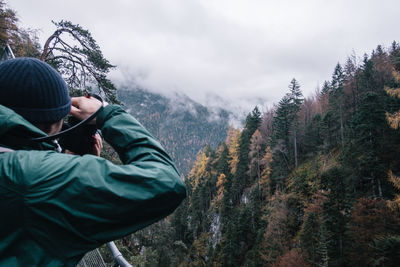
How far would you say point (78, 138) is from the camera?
122 cm

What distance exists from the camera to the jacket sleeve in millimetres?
381

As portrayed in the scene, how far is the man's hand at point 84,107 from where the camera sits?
1104mm

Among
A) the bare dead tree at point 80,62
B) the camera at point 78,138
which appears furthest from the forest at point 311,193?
the camera at point 78,138

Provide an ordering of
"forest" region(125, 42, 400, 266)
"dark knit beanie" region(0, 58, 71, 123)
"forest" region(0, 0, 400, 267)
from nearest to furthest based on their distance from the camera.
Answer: "dark knit beanie" region(0, 58, 71, 123) < "forest" region(0, 0, 400, 267) < "forest" region(125, 42, 400, 266)

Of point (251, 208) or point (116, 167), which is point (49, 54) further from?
point (251, 208)

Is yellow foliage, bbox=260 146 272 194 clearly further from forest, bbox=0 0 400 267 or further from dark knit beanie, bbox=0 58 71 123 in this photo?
dark knit beanie, bbox=0 58 71 123

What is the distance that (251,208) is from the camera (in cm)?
3509

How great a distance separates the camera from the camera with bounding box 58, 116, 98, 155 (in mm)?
1161

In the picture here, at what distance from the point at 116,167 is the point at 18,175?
0.30m

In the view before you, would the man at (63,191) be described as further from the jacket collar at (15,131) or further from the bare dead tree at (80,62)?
the bare dead tree at (80,62)

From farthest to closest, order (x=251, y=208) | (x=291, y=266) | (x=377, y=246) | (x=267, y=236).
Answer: (x=251, y=208) → (x=267, y=236) → (x=291, y=266) → (x=377, y=246)

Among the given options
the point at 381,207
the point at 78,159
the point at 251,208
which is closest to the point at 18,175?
the point at 78,159

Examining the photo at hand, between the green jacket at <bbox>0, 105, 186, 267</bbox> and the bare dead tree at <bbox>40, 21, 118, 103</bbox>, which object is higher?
the bare dead tree at <bbox>40, 21, 118, 103</bbox>

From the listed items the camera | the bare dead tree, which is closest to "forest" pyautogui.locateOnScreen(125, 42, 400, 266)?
the bare dead tree
